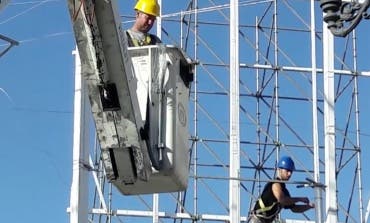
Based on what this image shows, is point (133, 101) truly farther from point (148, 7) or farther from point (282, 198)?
point (282, 198)

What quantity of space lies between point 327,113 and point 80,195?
10.7ft

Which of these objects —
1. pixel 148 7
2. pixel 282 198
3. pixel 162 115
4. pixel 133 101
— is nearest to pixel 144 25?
pixel 148 7

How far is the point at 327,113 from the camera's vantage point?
1095 centimetres

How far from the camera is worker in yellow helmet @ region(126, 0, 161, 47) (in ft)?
27.9

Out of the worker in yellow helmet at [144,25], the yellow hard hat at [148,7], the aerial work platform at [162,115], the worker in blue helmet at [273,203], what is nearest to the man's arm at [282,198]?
the worker in blue helmet at [273,203]

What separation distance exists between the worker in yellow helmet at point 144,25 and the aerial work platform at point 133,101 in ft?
0.89

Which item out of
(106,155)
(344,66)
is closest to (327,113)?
(106,155)

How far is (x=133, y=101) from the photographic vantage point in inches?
295

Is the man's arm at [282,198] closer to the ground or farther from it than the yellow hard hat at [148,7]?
closer to the ground

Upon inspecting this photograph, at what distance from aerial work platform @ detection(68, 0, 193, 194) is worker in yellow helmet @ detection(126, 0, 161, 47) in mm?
271

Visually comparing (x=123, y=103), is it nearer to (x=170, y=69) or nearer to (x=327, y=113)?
(x=170, y=69)

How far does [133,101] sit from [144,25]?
4.09 feet

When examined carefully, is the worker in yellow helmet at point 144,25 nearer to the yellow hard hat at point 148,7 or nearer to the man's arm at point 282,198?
the yellow hard hat at point 148,7

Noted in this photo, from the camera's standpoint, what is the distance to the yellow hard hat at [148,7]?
8508 millimetres
